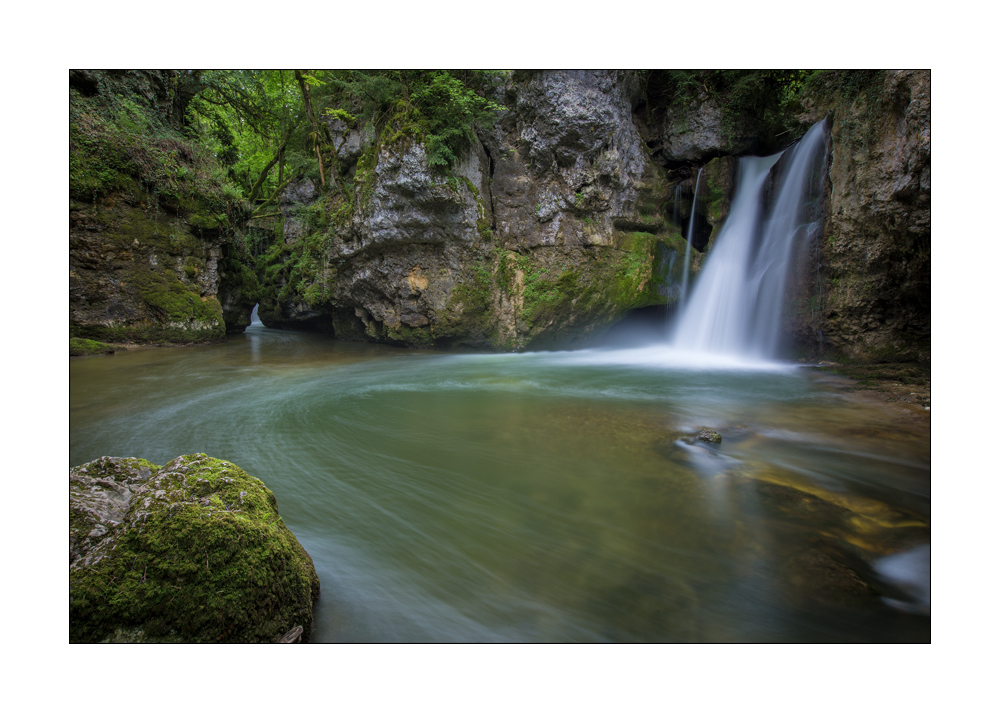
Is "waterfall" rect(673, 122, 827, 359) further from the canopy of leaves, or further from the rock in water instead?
the rock in water

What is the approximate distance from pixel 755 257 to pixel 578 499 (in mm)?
9410

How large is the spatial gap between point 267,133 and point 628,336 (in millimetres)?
14372

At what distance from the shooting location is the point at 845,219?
7.67 metres

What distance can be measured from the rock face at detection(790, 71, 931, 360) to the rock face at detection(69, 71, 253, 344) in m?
14.8

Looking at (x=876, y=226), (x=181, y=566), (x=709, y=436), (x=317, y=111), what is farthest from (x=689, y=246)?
(x=181, y=566)

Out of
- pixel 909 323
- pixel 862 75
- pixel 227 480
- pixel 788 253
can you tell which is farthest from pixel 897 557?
pixel 788 253

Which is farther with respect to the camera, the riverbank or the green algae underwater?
the riverbank

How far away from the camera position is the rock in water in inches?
71.7

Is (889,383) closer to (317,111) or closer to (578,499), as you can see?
(578,499)

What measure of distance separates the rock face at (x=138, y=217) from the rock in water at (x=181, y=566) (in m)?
11.0

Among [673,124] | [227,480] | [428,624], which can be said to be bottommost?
[428,624]

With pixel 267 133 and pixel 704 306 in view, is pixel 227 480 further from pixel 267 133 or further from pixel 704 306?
pixel 267 133

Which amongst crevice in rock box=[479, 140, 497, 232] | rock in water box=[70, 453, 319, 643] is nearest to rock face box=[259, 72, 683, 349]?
crevice in rock box=[479, 140, 497, 232]

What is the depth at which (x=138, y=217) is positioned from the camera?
432 inches
